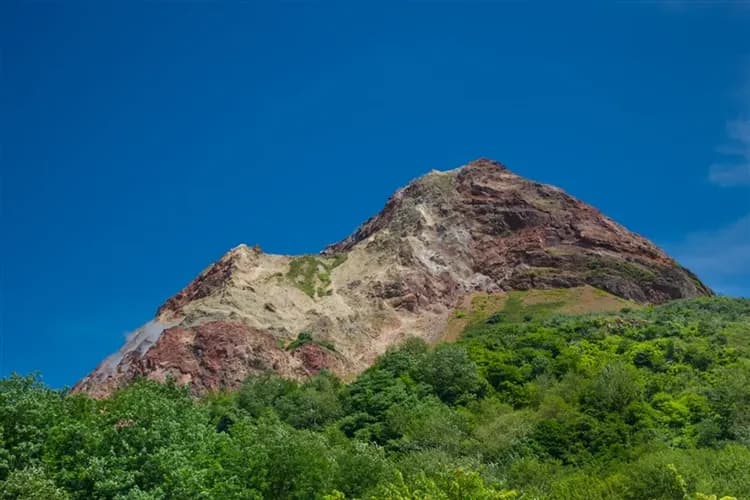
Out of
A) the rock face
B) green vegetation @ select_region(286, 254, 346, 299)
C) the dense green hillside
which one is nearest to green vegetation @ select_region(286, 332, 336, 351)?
the rock face

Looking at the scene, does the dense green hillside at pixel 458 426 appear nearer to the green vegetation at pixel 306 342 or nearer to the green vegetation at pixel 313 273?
the green vegetation at pixel 306 342

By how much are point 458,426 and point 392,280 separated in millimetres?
68669

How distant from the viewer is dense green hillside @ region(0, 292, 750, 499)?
40.1m

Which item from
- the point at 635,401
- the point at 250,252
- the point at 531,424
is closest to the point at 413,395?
the point at 531,424

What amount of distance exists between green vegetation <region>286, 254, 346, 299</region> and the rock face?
213 millimetres

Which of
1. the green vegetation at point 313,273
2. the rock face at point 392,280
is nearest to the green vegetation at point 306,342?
the rock face at point 392,280

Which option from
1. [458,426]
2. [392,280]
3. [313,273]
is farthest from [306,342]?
[458,426]

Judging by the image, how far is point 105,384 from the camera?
112375mm

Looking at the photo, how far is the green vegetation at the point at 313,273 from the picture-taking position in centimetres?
14475

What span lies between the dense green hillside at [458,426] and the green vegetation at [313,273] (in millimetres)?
30307

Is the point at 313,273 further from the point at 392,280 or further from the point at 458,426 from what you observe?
the point at 458,426

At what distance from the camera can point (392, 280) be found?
14400 centimetres

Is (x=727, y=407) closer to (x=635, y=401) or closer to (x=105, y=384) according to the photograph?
(x=635, y=401)

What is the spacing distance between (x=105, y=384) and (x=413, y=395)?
47.6 metres
